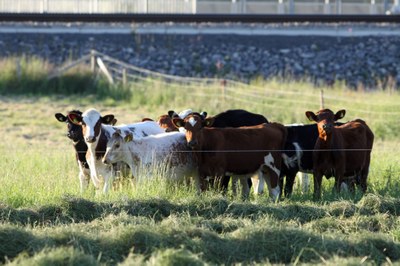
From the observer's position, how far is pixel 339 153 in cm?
1702

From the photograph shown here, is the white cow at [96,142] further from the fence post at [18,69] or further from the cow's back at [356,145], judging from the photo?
the fence post at [18,69]

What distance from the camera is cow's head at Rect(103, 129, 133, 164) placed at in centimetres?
1694

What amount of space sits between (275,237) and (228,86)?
21390 millimetres

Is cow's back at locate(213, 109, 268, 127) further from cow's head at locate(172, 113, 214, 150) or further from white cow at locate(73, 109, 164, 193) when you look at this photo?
white cow at locate(73, 109, 164, 193)

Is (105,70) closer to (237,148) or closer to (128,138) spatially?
(128,138)

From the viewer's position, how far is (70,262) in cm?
1086

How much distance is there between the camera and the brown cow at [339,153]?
1697 centimetres

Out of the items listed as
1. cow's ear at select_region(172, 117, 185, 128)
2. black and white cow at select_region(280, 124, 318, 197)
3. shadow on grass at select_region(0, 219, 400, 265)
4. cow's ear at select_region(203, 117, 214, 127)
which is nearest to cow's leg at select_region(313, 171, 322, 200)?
black and white cow at select_region(280, 124, 318, 197)

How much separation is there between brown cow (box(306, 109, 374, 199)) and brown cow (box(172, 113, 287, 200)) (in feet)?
2.12

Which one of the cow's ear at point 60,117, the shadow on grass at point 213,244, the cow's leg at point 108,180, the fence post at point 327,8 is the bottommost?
the cow's leg at point 108,180

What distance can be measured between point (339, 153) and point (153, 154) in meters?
2.85

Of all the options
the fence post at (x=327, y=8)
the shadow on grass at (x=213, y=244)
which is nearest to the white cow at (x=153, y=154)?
A: the shadow on grass at (x=213, y=244)

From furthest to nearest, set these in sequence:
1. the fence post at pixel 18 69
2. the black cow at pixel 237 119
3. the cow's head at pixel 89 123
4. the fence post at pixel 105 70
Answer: the fence post at pixel 18 69
the fence post at pixel 105 70
the black cow at pixel 237 119
the cow's head at pixel 89 123

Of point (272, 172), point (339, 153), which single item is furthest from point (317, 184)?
point (272, 172)
